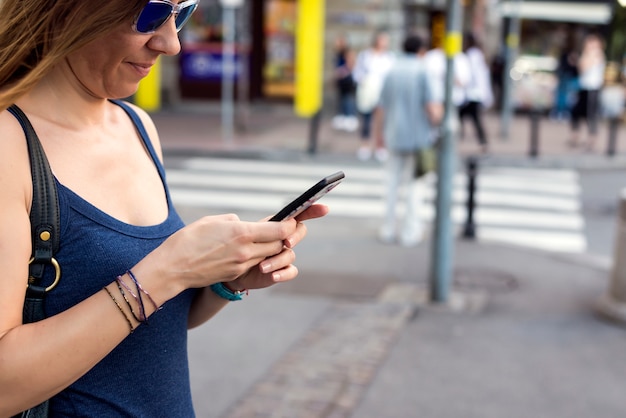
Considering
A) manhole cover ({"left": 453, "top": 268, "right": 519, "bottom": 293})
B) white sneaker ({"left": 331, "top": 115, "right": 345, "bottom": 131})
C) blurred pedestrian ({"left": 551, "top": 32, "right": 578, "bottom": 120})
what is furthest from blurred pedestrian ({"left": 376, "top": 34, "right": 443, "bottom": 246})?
blurred pedestrian ({"left": 551, "top": 32, "right": 578, "bottom": 120})

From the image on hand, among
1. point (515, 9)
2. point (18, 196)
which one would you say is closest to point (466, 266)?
point (18, 196)

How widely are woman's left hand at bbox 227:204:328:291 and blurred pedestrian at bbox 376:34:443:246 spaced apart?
7135 mm

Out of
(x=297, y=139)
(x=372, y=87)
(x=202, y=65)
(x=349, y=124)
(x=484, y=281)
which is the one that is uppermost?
(x=202, y=65)

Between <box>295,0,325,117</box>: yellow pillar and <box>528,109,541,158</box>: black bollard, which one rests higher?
<box>295,0,325,117</box>: yellow pillar

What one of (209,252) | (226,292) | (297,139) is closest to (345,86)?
(297,139)

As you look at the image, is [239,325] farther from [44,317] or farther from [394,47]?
[394,47]

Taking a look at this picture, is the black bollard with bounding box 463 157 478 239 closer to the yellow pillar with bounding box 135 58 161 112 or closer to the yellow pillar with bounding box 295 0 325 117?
the yellow pillar with bounding box 295 0 325 117

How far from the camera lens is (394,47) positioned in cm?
2097

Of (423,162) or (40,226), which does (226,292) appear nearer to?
(40,226)

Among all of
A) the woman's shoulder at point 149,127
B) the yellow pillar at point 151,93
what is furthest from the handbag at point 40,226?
the yellow pillar at point 151,93

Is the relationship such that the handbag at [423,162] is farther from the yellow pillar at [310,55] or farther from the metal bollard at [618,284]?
the yellow pillar at [310,55]

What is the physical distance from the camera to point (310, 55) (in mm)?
20719

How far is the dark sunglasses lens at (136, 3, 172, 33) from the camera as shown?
159cm

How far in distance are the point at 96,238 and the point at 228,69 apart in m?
15.3
